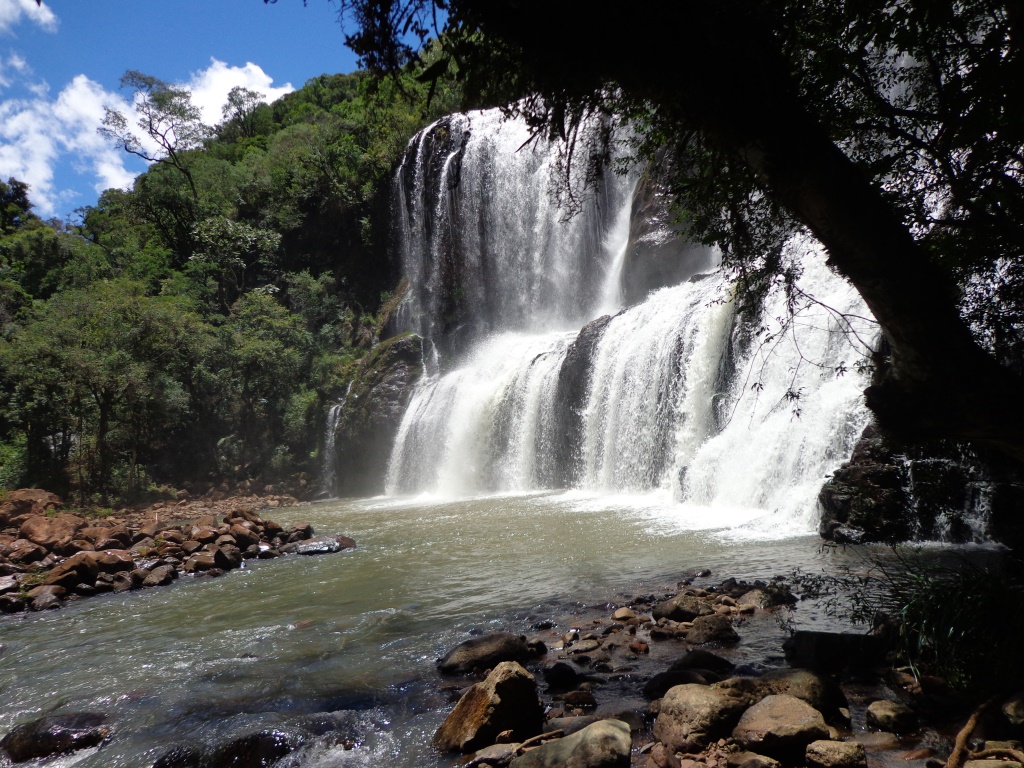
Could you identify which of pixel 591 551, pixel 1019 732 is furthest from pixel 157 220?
pixel 1019 732

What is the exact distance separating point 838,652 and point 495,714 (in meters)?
2.30

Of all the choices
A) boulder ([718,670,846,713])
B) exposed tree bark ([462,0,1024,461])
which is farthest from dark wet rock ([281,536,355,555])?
exposed tree bark ([462,0,1024,461])

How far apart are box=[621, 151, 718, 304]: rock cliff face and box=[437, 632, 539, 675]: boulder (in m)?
18.6

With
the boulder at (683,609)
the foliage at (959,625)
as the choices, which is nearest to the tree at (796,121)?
the foliage at (959,625)

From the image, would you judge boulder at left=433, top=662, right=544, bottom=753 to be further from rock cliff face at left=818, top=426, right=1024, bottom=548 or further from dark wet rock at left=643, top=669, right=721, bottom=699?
rock cliff face at left=818, top=426, right=1024, bottom=548

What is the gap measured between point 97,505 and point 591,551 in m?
20.0

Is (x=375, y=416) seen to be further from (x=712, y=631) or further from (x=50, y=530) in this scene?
(x=712, y=631)

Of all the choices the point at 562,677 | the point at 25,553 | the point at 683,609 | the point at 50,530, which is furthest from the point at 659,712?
the point at 50,530

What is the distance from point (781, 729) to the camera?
129 inches

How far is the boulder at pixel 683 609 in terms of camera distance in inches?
233

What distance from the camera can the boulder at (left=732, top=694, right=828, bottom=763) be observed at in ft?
10.6

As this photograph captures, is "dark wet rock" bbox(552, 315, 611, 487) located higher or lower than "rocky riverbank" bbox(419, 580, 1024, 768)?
higher

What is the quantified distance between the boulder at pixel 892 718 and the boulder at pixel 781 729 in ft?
1.25

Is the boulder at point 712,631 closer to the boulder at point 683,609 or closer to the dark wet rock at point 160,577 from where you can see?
the boulder at point 683,609
